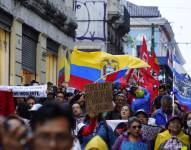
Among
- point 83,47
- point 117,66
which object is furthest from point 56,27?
point 83,47

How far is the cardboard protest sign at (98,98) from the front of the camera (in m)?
8.92

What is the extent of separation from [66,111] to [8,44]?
53.3 feet

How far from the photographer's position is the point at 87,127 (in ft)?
29.5

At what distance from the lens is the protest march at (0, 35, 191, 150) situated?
3.11m

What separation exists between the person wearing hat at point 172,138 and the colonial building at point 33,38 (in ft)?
28.8

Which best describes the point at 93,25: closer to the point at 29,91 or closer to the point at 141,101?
the point at 141,101

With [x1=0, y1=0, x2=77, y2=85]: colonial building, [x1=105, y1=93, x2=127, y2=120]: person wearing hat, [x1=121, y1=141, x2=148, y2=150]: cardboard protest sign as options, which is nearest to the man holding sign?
[x1=121, y1=141, x2=148, y2=150]: cardboard protest sign

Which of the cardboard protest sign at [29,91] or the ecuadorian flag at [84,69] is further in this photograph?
the ecuadorian flag at [84,69]

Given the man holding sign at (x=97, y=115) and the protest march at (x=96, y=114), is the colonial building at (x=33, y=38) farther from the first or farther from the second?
the man holding sign at (x=97, y=115)

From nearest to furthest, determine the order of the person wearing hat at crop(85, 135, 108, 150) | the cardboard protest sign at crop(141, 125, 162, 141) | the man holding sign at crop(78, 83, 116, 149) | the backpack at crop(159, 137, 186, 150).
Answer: the person wearing hat at crop(85, 135, 108, 150)
the man holding sign at crop(78, 83, 116, 149)
the backpack at crop(159, 137, 186, 150)
the cardboard protest sign at crop(141, 125, 162, 141)

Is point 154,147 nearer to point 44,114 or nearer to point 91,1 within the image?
point 44,114

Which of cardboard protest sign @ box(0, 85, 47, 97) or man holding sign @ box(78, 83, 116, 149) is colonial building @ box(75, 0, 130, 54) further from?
man holding sign @ box(78, 83, 116, 149)

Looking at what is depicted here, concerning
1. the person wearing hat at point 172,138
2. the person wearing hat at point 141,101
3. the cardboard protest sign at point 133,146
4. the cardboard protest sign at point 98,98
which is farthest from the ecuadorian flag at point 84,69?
the cardboard protest sign at point 133,146

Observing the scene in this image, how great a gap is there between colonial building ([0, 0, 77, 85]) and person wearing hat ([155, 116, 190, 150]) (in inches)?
346
